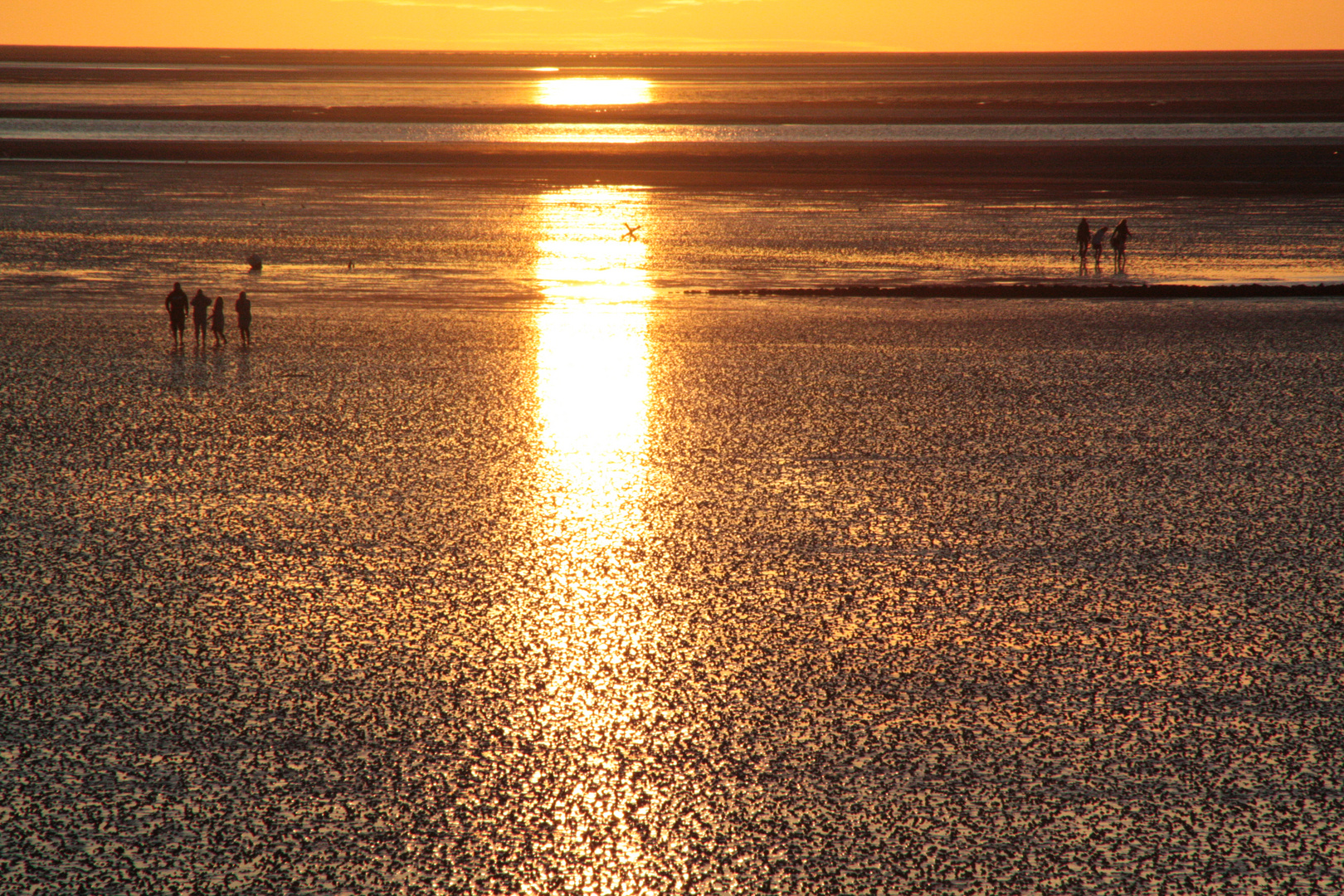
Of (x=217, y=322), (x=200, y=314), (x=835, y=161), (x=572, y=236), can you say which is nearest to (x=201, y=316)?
(x=200, y=314)

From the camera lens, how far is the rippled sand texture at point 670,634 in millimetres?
6859

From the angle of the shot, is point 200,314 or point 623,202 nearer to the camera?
point 200,314

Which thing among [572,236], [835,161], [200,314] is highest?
[835,161]

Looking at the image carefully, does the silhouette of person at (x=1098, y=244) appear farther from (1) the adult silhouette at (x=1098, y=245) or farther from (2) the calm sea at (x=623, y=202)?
(2) the calm sea at (x=623, y=202)

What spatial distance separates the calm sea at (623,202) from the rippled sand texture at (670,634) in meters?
12.4

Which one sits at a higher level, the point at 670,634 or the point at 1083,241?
the point at 1083,241

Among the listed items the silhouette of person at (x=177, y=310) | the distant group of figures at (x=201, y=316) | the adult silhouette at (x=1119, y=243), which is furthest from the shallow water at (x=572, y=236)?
the silhouette of person at (x=177, y=310)

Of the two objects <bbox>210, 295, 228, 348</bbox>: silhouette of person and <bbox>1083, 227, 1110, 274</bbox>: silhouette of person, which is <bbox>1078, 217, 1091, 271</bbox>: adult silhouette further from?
<bbox>210, 295, 228, 348</bbox>: silhouette of person

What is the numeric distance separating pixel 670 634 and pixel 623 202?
39.7 metres

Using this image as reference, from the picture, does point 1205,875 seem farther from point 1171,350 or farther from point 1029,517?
point 1171,350

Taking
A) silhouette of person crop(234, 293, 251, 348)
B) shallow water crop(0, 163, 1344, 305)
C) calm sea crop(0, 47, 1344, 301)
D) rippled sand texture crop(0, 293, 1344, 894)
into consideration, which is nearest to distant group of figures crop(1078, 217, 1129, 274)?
calm sea crop(0, 47, 1344, 301)

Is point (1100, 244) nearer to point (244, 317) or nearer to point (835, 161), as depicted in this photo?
point (244, 317)

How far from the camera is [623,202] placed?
47.6 metres

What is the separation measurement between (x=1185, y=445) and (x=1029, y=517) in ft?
12.7
